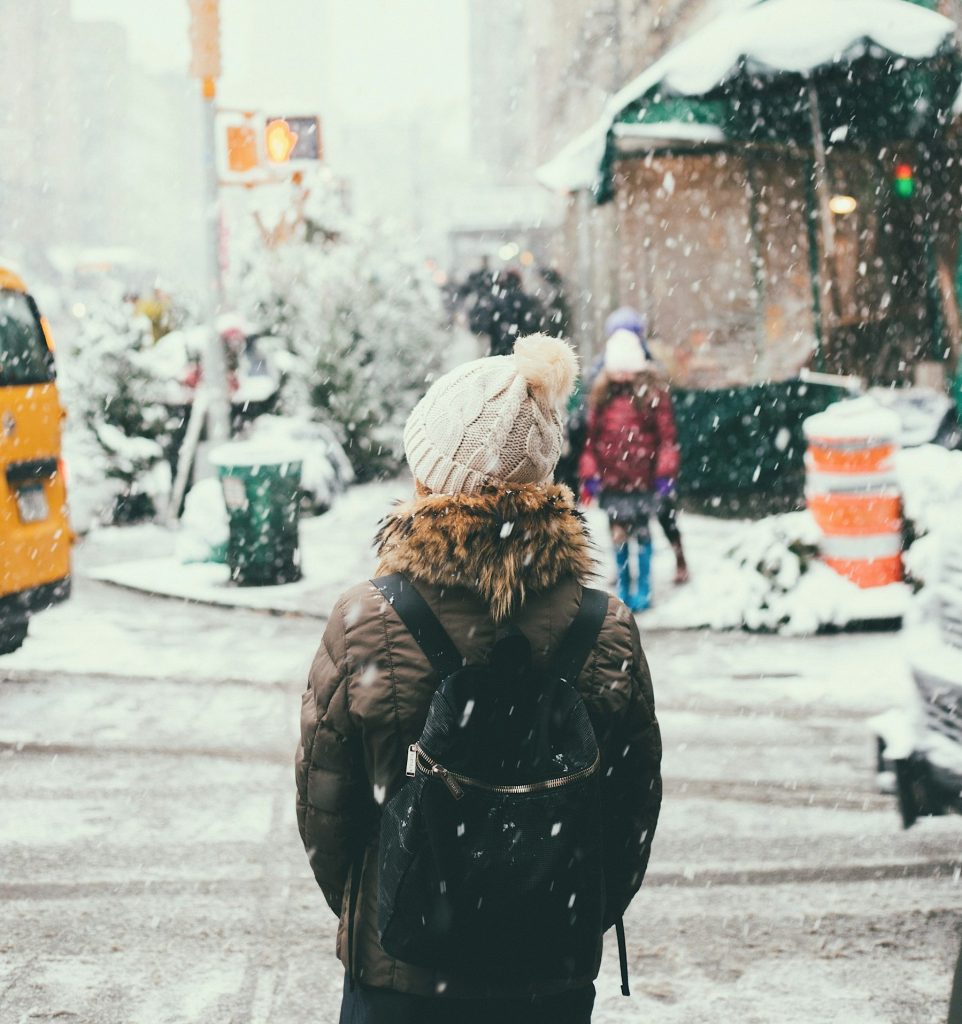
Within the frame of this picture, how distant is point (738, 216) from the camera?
48.0ft

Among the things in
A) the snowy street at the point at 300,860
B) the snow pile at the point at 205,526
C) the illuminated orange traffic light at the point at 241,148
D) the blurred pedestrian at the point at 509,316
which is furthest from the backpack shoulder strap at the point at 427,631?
the blurred pedestrian at the point at 509,316

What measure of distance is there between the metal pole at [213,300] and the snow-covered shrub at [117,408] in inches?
72.0

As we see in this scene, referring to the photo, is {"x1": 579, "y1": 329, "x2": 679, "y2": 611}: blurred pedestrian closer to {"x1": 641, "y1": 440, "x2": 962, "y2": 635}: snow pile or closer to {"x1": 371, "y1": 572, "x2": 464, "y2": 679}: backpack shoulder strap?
{"x1": 641, "y1": 440, "x2": 962, "y2": 635}: snow pile

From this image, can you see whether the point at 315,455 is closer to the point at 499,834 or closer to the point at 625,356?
the point at 625,356

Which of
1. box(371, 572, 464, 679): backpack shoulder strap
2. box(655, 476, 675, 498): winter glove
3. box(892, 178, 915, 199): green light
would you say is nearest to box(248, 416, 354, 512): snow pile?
box(655, 476, 675, 498): winter glove

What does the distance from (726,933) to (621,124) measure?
9655mm

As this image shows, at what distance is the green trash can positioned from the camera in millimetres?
9992

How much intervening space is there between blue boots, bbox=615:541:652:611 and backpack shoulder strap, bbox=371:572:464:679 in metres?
6.62

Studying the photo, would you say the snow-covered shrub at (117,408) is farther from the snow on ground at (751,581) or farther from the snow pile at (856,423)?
the snow pile at (856,423)

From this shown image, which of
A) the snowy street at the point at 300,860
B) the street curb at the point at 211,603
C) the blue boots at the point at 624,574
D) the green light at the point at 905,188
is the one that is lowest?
the street curb at the point at 211,603

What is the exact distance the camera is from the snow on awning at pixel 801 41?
35.1ft

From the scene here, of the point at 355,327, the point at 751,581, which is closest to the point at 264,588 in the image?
the point at 751,581

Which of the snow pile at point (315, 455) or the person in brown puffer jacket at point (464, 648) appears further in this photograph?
the snow pile at point (315, 455)

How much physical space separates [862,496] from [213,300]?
5.81 m
